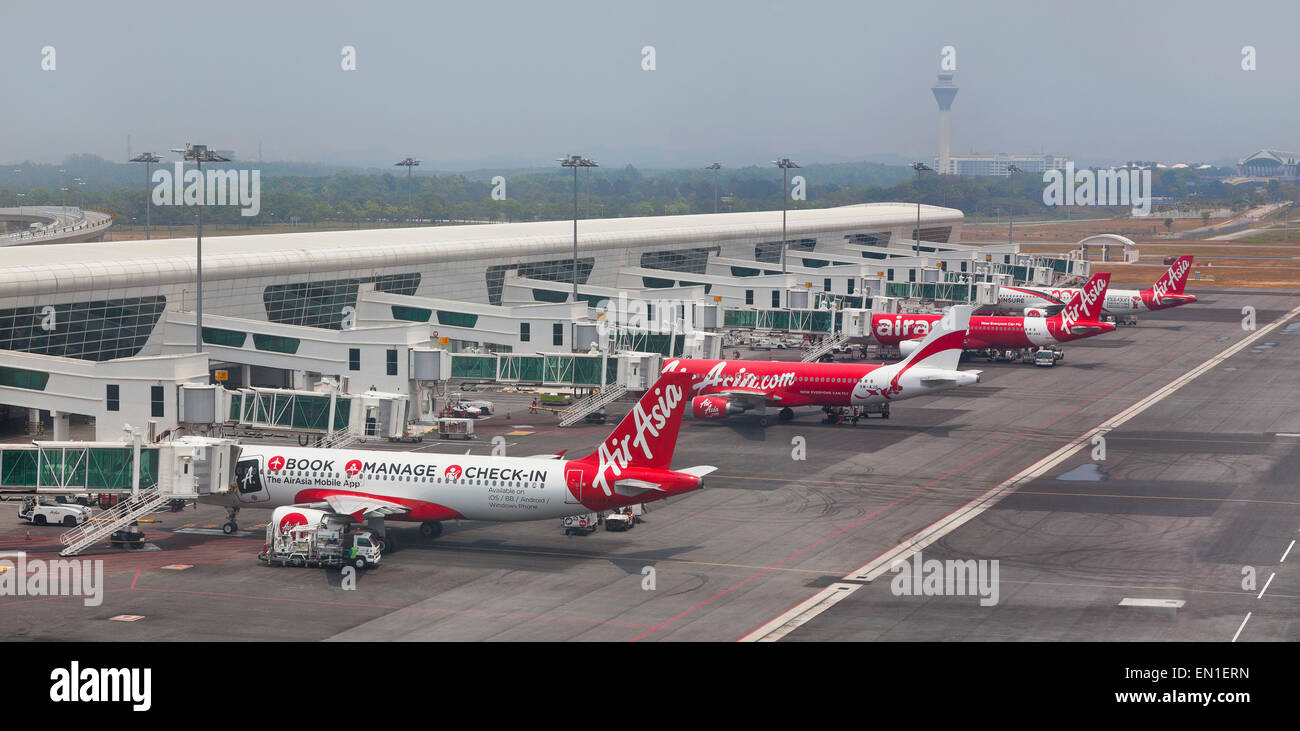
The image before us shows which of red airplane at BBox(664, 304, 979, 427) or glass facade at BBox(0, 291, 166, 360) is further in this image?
red airplane at BBox(664, 304, 979, 427)

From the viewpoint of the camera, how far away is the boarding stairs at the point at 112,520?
50.8 metres

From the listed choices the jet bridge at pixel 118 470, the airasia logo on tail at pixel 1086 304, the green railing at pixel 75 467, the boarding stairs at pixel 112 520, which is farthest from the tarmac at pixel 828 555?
the airasia logo on tail at pixel 1086 304

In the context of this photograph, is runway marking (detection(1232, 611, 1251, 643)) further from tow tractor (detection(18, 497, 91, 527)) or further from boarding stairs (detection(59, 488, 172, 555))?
tow tractor (detection(18, 497, 91, 527))

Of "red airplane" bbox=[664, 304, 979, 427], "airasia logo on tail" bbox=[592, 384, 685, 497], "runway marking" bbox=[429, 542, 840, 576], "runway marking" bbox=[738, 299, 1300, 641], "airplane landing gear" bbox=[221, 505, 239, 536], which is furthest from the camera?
"red airplane" bbox=[664, 304, 979, 427]

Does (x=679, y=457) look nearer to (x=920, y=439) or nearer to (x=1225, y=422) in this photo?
(x=920, y=439)

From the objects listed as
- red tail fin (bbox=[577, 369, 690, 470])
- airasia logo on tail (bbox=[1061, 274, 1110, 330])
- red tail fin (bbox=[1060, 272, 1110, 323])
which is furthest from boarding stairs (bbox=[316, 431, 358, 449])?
red tail fin (bbox=[1060, 272, 1110, 323])

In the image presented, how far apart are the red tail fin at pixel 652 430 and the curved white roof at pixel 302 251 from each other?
43713 mm

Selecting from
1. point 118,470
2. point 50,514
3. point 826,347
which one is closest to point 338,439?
point 50,514

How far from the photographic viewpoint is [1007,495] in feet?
206

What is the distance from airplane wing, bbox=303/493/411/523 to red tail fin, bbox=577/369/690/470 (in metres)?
8.14

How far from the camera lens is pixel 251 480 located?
54.3 metres

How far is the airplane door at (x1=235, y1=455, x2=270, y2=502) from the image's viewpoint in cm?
5428
